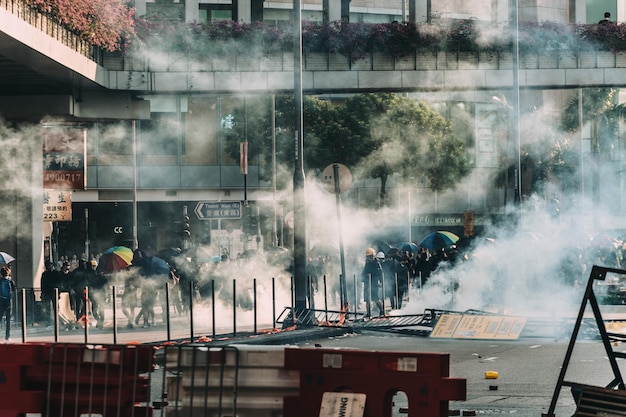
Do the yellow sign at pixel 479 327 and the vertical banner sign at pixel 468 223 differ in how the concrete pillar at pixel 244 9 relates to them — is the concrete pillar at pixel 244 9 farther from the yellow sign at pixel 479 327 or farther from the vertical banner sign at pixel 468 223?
the yellow sign at pixel 479 327

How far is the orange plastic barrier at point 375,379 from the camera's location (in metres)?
7.42

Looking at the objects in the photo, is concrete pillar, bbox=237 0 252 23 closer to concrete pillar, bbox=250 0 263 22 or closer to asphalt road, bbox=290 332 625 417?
concrete pillar, bbox=250 0 263 22

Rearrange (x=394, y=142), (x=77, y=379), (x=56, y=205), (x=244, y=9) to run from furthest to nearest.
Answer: (x=394, y=142)
(x=244, y=9)
(x=56, y=205)
(x=77, y=379)

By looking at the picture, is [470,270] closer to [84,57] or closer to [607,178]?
[84,57]

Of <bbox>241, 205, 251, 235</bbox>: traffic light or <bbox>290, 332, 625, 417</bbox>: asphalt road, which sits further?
<bbox>241, 205, 251, 235</bbox>: traffic light

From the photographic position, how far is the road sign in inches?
1012

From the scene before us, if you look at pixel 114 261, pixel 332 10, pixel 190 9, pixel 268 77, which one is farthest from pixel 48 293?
pixel 190 9

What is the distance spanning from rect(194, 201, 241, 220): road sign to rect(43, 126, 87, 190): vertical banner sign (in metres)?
2.48

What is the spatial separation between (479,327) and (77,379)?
12168 millimetres

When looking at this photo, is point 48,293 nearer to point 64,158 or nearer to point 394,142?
point 64,158

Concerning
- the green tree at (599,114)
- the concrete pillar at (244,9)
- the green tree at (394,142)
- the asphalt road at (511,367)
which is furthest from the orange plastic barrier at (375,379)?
the green tree at (599,114)

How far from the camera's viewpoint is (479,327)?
746 inches

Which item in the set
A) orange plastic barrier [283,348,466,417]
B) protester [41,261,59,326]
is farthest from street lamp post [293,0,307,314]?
orange plastic barrier [283,348,466,417]

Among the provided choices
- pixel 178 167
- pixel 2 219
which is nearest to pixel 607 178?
pixel 178 167
